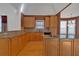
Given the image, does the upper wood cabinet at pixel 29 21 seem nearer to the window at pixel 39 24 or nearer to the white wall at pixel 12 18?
the window at pixel 39 24

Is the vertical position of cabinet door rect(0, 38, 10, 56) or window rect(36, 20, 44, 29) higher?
window rect(36, 20, 44, 29)

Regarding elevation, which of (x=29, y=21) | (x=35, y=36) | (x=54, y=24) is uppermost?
(x=29, y=21)

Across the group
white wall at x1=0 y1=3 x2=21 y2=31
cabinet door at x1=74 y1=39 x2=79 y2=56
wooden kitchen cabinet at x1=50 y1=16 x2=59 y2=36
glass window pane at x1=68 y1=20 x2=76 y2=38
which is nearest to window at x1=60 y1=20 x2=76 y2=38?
glass window pane at x1=68 y1=20 x2=76 y2=38

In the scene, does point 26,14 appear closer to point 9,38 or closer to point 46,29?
point 46,29

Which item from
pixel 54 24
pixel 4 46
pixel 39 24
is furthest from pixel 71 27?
pixel 4 46

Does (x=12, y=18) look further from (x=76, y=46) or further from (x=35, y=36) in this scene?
(x=76, y=46)

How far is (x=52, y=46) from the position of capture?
15.3ft

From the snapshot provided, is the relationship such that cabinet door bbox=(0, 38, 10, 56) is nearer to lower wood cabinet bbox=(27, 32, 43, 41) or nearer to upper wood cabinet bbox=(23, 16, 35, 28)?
lower wood cabinet bbox=(27, 32, 43, 41)

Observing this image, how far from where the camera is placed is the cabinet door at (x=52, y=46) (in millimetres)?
4573

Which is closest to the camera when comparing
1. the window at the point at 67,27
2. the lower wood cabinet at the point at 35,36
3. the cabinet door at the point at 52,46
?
the cabinet door at the point at 52,46

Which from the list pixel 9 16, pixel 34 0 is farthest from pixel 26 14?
pixel 34 0

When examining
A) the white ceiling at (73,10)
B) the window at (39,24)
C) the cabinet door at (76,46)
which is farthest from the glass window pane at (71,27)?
the cabinet door at (76,46)

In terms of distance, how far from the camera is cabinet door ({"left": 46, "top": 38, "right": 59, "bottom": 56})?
4.57 m

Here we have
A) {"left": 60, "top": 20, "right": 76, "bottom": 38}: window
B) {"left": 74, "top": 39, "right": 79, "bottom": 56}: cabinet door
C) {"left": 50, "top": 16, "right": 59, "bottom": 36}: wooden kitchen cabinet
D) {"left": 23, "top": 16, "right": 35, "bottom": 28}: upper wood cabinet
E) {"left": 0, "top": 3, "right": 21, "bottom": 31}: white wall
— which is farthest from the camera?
{"left": 60, "top": 20, "right": 76, "bottom": 38}: window
